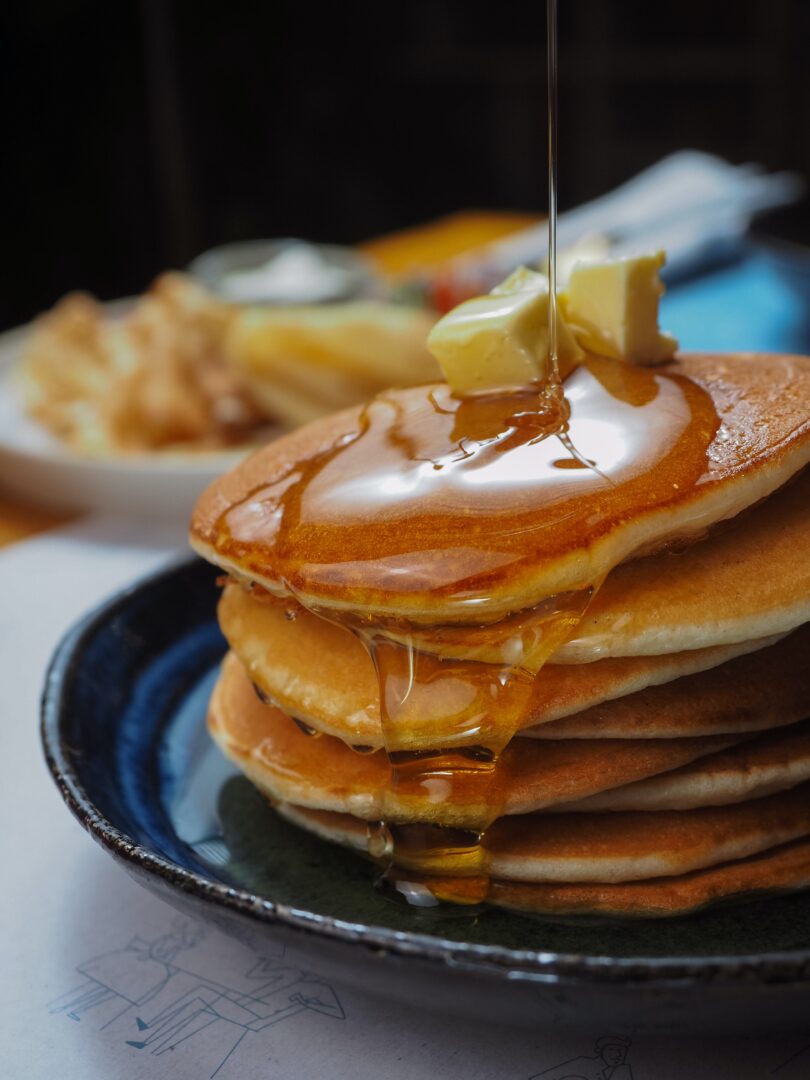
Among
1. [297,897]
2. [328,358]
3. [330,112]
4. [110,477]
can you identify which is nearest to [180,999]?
[297,897]

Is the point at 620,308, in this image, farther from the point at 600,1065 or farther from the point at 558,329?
the point at 600,1065

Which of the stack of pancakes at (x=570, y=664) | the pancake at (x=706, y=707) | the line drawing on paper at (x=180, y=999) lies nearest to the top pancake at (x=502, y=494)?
the stack of pancakes at (x=570, y=664)

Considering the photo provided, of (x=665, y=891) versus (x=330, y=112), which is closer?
(x=665, y=891)

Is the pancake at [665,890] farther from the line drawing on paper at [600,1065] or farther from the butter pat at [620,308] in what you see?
the butter pat at [620,308]

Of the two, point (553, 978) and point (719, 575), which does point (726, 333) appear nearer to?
point (719, 575)

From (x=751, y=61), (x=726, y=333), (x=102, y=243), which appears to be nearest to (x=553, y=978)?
(x=726, y=333)

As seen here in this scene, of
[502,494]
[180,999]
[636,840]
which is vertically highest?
[502,494]
